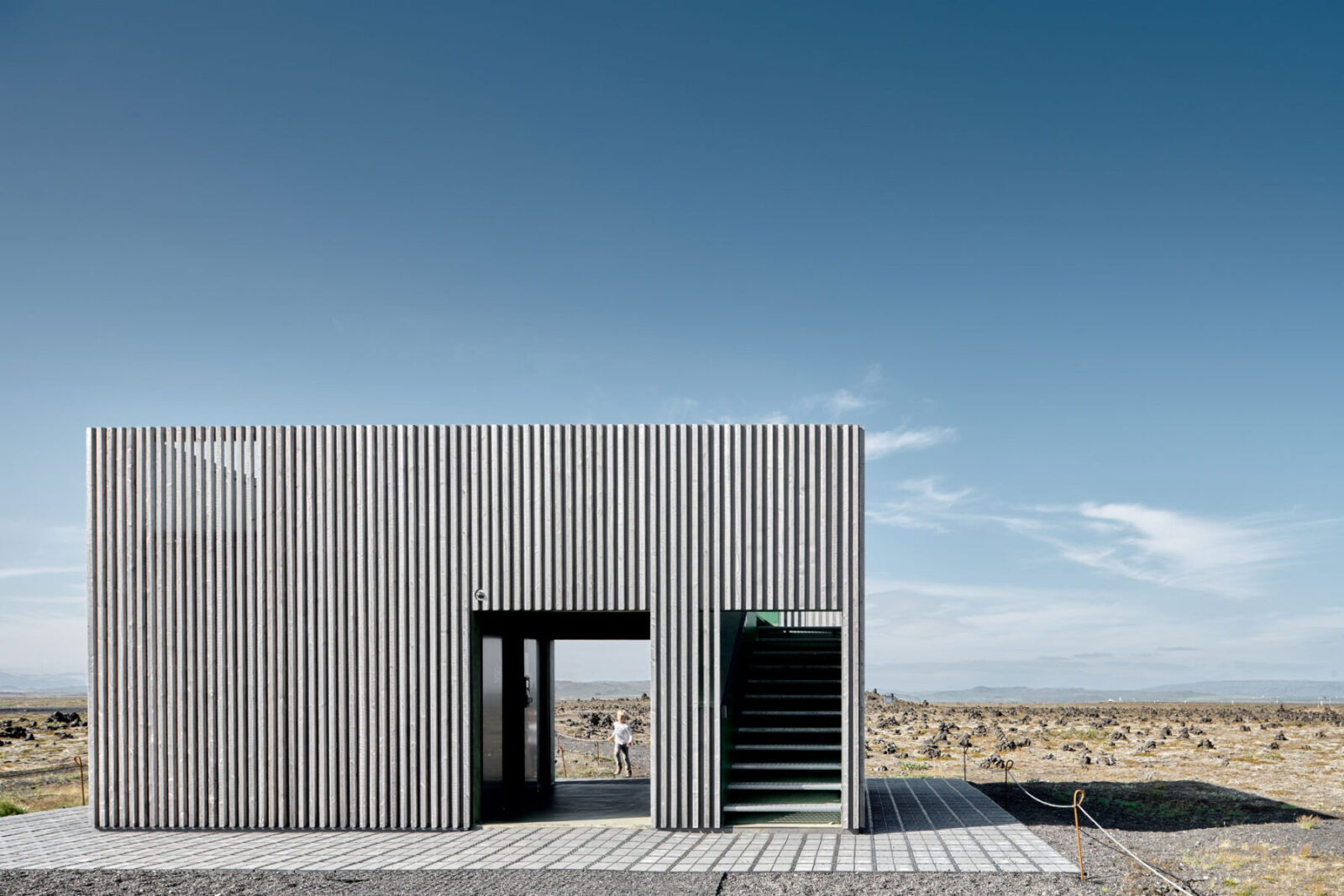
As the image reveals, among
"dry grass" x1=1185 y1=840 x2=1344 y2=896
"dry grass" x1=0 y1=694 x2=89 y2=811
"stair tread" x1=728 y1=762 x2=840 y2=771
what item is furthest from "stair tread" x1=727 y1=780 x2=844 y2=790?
"dry grass" x1=0 y1=694 x2=89 y2=811

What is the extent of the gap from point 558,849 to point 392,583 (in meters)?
3.17

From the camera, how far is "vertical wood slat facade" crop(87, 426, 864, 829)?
34.9 ft

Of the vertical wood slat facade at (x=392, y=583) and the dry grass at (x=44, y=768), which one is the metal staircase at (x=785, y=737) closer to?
the vertical wood slat facade at (x=392, y=583)

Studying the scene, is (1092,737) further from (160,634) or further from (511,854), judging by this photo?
(160,634)

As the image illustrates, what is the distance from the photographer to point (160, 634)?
1091 cm

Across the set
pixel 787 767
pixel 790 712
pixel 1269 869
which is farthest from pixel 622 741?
pixel 1269 869

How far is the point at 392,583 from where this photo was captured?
1086 cm

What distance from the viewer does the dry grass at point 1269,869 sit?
341 inches

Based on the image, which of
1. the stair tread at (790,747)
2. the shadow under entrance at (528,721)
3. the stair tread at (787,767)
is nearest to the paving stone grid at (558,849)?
the stair tread at (787,767)

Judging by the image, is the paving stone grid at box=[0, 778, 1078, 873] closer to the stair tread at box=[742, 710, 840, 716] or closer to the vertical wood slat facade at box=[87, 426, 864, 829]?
the vertical wood slat facade at box=[87, 426, 864, 829]

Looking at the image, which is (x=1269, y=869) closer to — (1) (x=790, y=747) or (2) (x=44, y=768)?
(1) (x=790, y=747)

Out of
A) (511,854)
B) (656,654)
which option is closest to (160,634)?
(511,854)

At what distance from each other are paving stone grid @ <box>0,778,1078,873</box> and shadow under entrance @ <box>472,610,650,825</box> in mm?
999

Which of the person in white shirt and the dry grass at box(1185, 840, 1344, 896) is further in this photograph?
the person in white shirt
